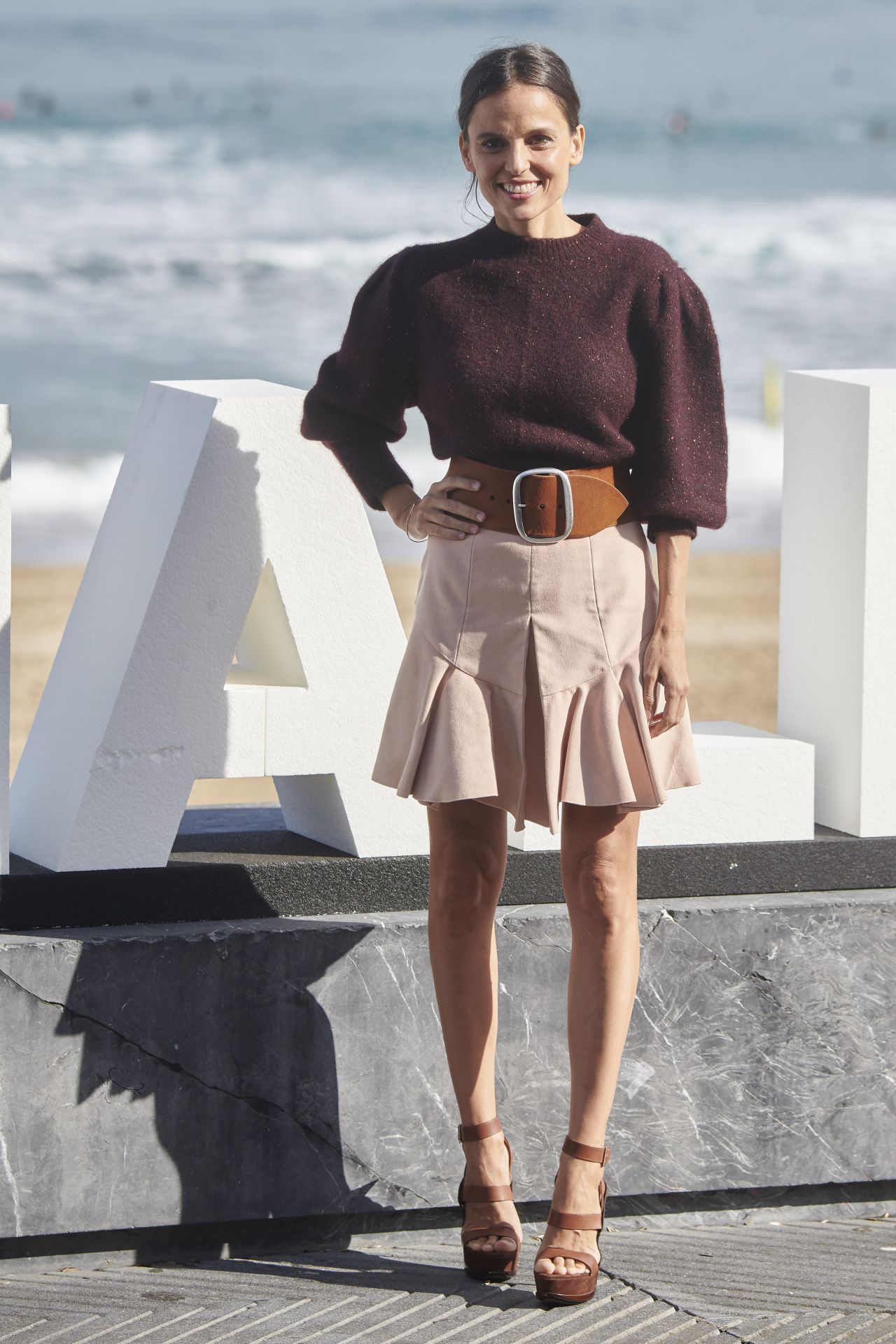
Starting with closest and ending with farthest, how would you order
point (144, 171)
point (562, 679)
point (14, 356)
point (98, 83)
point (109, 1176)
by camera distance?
point (562, 679)
point (109, 1176)
point (14, 356)
point (144, 171)
point (98, 83)

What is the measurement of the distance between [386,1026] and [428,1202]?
0.30 metres

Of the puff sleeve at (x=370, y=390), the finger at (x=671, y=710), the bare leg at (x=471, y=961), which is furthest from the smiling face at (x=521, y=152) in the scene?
the bare leg at (x=471, y=961)

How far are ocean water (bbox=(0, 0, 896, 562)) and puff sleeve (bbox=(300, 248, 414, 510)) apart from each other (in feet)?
34.4

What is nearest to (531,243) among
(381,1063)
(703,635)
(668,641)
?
(668,641)

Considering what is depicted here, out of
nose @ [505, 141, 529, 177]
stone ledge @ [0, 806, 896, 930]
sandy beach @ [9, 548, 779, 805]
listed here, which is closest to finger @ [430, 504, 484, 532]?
nose @ [505, 141, 529, 177]

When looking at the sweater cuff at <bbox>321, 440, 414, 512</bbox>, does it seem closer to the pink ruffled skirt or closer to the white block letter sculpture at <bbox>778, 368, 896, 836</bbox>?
the pink ruffled skirt

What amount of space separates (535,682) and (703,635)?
705 centimetres

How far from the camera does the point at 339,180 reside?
24172 mm

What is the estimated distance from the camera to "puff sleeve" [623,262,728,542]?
2.70m

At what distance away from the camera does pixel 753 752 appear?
332 centimetres

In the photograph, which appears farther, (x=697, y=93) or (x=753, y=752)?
(x=697, y=93)

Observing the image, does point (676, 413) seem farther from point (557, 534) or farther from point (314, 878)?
point (314, 878)

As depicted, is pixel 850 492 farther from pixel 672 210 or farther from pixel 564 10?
pixel 564 10

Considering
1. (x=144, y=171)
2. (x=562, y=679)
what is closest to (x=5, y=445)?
(x=562, y=679)
